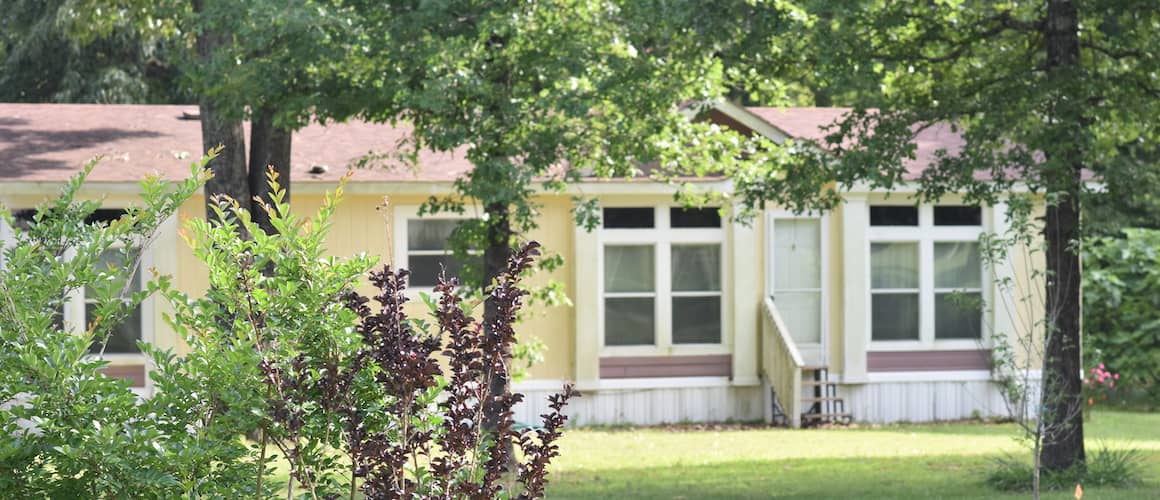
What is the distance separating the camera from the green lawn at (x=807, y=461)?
1209 centimetres

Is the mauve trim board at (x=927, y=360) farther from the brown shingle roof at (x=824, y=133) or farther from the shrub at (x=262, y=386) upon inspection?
the shrub at (x=262, y=386)

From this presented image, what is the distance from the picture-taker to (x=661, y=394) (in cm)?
1855

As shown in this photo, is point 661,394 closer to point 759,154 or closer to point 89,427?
point 759,154

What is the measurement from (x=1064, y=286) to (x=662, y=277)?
7187 millimetres

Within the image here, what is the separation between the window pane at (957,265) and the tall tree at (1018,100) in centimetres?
657

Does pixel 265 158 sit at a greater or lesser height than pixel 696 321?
greater

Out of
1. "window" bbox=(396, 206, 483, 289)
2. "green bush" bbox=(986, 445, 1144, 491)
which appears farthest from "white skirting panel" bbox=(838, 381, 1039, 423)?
"green bush" bbox=(986, 445, 1144, 491)

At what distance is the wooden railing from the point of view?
17.7m

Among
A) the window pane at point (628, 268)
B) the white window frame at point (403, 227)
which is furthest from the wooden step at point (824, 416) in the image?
the white window frame at point (403, 227)

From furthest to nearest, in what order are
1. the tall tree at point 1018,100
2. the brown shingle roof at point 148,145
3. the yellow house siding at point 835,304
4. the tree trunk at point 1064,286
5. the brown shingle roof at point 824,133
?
the brown shingle roof at point 824,133
the yellow house siding at point 835,304
the brown shingle roof at point 148,145
the tree trunk at point 1064,286
the tall tree at point 1018,100

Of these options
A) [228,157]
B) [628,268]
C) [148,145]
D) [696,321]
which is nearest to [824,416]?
[696,321]

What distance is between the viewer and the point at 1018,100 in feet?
36.7

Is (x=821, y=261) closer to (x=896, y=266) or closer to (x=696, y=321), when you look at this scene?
(x=896, y=266)

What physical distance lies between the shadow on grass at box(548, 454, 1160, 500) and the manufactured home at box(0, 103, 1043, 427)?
3.48 metres
